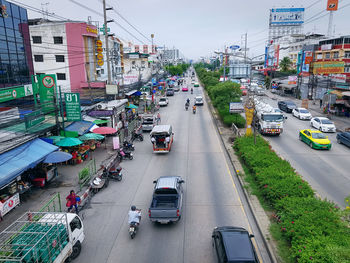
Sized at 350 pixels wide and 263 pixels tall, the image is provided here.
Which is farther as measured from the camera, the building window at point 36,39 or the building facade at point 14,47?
the building window at point 36,39

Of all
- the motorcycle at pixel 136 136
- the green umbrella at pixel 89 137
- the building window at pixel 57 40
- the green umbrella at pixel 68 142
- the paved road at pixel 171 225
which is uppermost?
the building window at pixel 57 40

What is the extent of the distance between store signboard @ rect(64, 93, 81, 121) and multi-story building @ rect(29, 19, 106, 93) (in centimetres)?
2162

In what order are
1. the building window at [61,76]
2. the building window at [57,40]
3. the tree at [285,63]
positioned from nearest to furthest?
1. the building window at [57,40]
2. the building window at [61,76]
3. the tree at [285,63]

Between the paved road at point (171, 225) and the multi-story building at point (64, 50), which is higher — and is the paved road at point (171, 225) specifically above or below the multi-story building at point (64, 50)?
below

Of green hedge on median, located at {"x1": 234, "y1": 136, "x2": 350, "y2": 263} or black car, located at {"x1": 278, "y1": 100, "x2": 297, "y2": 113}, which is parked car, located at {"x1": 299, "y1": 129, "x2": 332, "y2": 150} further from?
black car, located at {"x1": 278, "y1": 100, "x2": 297, "y2": 113}

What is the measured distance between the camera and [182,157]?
23500 millimetres

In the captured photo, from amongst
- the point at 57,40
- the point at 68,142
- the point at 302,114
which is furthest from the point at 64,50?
the point at 302,114

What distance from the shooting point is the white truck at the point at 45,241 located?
8516mm

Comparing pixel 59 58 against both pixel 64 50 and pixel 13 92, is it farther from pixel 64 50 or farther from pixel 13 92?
pixel 13 92

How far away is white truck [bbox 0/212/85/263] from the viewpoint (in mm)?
8516

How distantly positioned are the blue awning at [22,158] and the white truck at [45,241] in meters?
3.99

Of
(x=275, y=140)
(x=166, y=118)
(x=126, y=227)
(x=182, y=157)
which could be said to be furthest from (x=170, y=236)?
(x=166, y=118)

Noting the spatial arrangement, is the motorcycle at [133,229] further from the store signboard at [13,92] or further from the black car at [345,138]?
the black car at [345,138]

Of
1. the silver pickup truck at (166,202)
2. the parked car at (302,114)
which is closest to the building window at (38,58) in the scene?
the silver pickup truck at (166,202)
